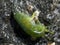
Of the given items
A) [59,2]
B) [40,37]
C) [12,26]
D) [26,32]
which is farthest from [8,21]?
[59,2]

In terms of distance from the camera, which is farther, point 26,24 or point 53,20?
point 53,20

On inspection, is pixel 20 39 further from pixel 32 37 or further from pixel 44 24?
pixel 44 24

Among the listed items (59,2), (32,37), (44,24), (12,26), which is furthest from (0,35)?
(59,2)

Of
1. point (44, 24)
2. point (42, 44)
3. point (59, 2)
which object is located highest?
point (59, 2)

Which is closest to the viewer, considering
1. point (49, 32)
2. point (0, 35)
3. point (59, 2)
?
point (0, 35)

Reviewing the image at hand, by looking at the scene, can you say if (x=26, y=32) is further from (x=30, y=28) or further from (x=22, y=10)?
(x=22, y=10)

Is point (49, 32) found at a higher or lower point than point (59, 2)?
lower

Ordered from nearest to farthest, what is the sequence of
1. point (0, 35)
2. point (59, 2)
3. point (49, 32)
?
point (0, 35)
point (49, 32)
point (59, 2)
